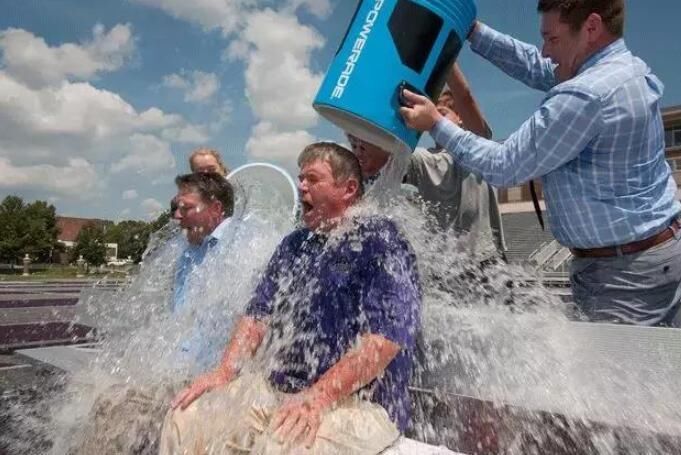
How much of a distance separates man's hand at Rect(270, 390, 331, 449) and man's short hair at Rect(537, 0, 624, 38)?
1743mm

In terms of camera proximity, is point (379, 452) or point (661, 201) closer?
point (379, 452)

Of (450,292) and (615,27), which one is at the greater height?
(615,27)

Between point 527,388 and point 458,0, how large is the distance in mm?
1643

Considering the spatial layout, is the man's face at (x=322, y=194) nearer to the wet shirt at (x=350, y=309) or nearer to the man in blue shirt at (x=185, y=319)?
the wet shirt at (x=350, y=309)

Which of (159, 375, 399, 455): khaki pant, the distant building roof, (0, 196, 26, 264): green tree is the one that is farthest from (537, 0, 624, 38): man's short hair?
the distant building roof

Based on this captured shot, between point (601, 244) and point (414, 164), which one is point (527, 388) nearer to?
point (601, 244)

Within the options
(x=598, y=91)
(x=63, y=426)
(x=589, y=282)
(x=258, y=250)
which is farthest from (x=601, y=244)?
(x=63, y=426)

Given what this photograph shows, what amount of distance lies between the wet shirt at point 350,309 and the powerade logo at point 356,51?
56 centimetres

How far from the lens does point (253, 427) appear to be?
2.12 meters

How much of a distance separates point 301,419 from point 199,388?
50 centimetres

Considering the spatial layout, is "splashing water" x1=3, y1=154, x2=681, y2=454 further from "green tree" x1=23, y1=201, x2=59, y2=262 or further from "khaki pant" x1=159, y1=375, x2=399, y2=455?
"green tree" x1=23, y1=201, x2=59, y2=262

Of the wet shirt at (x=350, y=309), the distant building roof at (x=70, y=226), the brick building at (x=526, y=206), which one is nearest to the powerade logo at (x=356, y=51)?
the wet shirt at (x=350, y=309)

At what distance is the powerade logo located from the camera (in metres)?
2.51

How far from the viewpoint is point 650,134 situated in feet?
7.84
